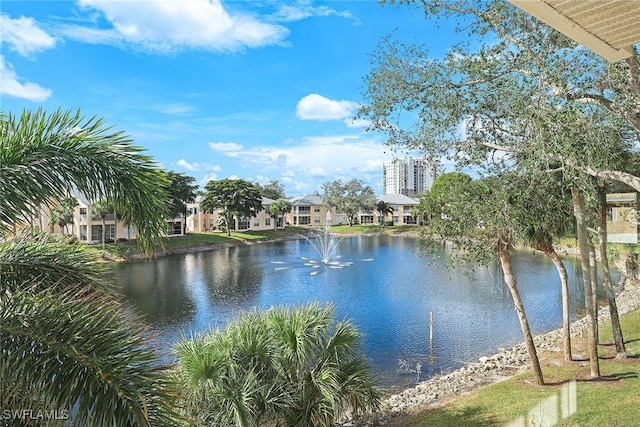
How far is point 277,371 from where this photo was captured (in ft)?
13.4

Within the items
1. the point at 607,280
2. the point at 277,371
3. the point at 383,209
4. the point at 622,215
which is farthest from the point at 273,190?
the point at 277,371

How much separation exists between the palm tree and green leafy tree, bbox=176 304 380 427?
1.42 meters

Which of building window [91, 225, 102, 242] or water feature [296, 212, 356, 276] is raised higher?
building window [91, 225, 102, 242]

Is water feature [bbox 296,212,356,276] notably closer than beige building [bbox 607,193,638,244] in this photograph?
No

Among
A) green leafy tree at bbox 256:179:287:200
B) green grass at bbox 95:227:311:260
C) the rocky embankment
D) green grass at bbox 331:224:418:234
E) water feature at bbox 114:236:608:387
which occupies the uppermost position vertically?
green leafy tree at bbox 256:179:287:200

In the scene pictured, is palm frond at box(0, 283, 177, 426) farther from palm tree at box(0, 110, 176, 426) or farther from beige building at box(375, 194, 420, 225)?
beige building at box(375, 194, 420, 225)

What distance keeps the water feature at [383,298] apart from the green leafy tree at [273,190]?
24.7 meters

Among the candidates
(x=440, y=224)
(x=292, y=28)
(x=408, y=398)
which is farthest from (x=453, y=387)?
(x=292, y=28)

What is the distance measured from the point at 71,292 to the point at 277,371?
2161mm

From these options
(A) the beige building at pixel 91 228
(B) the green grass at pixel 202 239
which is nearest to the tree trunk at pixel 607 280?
(B) the green grass at pixel 202 239

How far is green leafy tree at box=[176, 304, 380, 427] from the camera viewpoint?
12.2 ft

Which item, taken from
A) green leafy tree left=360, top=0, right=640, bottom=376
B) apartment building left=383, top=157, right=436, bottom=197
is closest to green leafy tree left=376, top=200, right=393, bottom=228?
apartment building left=383, top=157, right=436, bottom=197

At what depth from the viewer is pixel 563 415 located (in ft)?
14.2

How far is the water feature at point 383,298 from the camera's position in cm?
830
